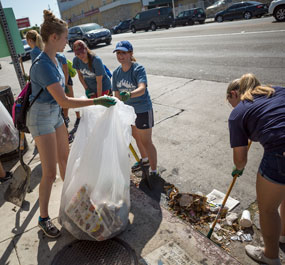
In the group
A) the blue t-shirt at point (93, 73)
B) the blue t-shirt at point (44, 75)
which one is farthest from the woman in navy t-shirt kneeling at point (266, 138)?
the blue t-shirt at point (93, 73)

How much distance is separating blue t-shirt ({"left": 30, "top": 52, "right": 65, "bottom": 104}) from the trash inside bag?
1632 mm

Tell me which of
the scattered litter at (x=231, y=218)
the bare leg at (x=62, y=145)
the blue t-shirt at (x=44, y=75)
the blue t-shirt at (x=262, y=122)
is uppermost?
the blue t-shirt at (x=44, y=75)

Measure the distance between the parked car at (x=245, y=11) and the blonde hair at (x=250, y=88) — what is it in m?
19.1

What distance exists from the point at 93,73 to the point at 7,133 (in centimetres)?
150

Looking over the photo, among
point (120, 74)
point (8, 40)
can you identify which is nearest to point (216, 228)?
point (120, 74)

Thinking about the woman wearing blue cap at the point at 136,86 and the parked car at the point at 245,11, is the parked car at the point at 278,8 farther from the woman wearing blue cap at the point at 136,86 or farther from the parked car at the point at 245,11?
the woman wearing blue cap at the point at 136,86

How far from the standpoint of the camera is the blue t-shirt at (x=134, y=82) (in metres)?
2.88

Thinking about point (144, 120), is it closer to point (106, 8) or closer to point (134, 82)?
point (134, 82)

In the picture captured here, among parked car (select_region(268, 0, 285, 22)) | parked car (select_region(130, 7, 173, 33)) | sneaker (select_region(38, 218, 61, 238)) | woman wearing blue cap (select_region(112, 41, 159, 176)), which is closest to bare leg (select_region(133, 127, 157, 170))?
woman wearing blue cap (select_region(112, 41, 159, 176))

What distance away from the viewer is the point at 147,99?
119 inches

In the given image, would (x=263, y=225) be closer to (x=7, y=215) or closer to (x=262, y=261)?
(x=262, y=261)

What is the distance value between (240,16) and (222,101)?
17093 mm

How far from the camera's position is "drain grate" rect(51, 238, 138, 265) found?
224 cm

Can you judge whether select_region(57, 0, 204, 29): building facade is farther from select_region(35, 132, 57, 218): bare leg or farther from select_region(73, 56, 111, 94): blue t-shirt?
select_region(35, 132, 57, 218): bare leg
